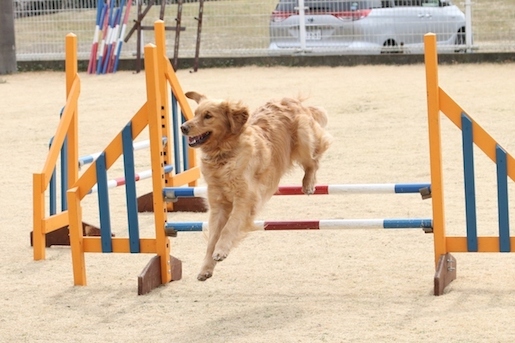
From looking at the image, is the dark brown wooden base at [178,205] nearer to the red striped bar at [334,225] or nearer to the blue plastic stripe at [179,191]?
the blue plastic stripe at [179,191]

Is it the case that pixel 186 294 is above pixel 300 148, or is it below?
below

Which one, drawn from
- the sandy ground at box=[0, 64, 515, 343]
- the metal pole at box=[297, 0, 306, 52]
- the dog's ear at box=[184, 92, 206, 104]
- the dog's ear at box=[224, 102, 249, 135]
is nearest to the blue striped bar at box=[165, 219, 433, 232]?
the sandy ground at box=[0, 64, 515, 343]

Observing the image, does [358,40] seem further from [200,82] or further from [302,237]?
[302,237]

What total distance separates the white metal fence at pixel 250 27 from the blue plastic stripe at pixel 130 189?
11.5 m

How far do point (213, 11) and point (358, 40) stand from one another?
316 cm

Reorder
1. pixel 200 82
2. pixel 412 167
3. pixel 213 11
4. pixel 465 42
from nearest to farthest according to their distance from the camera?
pixel 412 167
pixel 200 82
pixel 465 42
pixel 213 11

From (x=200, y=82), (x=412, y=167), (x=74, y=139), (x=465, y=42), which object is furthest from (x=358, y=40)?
(x=74, y=139)

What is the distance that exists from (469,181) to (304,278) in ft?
3.81

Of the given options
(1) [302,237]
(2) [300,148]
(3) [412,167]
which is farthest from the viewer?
(3) [412,167]

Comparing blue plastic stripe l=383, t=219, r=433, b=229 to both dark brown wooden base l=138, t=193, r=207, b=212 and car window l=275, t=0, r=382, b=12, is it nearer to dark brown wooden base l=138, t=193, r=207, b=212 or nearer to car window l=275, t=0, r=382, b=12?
dark brown wooden base l=138, t=193, r=207, b=212

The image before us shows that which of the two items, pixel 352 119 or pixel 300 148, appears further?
pixel 352 119

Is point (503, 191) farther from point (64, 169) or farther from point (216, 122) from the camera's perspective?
point (64, 169)

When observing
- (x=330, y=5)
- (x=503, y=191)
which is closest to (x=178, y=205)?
(x=503, y=191)

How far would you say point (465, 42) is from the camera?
17.1 m
